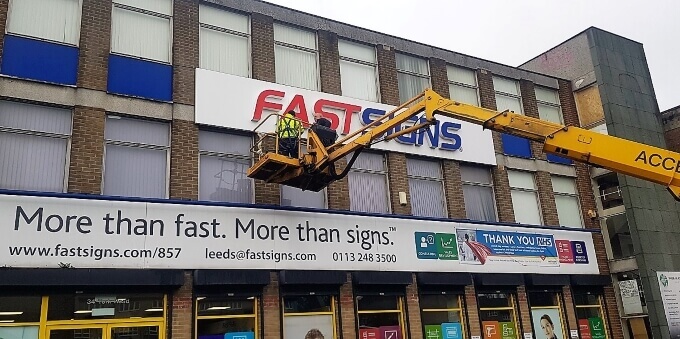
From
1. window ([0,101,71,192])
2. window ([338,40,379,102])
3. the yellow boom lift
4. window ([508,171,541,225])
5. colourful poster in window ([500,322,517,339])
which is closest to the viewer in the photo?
the yellow boom lift

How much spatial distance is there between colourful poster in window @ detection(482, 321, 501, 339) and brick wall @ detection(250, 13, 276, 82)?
8.94 meters

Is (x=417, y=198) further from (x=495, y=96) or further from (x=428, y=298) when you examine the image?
(x=495, y=96)

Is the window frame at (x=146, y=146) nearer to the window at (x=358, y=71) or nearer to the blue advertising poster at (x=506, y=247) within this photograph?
the window at (x=358, y=71)

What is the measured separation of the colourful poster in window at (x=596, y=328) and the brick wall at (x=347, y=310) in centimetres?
862

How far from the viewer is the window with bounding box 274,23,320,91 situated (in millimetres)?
15977

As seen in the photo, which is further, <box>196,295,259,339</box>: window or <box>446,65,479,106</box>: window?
<box>446,65,479,106</box>: window

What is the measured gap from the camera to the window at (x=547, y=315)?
17.2 m

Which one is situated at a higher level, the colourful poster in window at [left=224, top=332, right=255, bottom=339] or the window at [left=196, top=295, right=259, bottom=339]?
the window at [left=196, top=295, right=259, bottom=339]

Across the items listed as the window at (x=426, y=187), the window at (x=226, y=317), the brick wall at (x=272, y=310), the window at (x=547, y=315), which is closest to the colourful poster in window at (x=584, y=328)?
the window at (x=547, y=315)

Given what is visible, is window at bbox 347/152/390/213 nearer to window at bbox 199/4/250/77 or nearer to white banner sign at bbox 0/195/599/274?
white banner sign at bbox 0/195/599/274

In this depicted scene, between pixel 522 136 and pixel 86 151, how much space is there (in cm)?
926

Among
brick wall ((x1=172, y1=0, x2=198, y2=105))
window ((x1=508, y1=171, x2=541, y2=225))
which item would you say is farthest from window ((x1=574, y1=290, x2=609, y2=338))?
brick wall ((x1=172, y1=0, x2=198, y2=105))

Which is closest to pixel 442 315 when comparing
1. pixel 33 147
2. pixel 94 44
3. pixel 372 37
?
pixel 372 37

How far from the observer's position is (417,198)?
55.3ft
